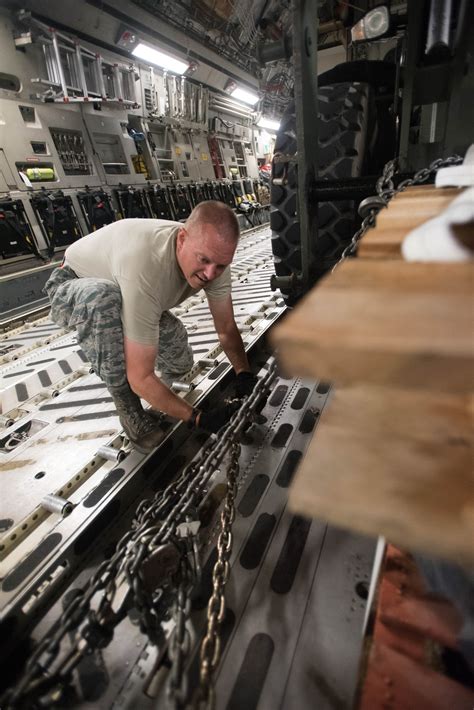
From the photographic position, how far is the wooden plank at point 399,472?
0.41 meters

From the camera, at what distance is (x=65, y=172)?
6.77 meters

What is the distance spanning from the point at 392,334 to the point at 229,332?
74.1 inches

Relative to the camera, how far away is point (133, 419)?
6.66ft

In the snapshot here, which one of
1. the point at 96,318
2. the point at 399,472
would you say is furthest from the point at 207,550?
the point at 96,318

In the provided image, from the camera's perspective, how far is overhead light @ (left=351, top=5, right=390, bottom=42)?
1795 mm

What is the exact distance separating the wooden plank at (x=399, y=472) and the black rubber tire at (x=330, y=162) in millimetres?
1760

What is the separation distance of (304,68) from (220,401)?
1.96m

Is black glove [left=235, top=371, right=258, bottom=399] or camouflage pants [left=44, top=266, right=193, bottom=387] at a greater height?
camouflage pants [left=44, top=266, right=193, bottom=387]

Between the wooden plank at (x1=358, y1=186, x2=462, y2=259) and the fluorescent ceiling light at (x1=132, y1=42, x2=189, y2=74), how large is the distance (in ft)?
30.2

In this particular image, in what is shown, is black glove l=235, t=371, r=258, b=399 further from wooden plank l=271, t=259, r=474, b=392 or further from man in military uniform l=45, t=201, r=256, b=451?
wooden plank l=271, t=259, r=474, b=392

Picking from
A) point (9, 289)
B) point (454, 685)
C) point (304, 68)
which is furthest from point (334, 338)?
point (9, 289)

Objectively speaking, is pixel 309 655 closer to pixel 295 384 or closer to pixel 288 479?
pixel 288 479

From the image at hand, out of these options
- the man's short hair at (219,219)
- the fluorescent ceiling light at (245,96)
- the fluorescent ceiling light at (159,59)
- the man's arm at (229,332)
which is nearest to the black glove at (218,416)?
the man's arm at (229,332)

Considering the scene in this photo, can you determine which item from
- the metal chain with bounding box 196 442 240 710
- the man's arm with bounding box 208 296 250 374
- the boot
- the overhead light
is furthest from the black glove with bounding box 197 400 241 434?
the overhead light
